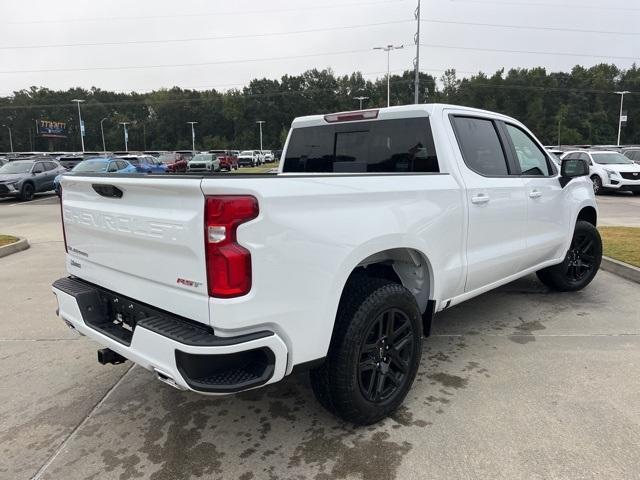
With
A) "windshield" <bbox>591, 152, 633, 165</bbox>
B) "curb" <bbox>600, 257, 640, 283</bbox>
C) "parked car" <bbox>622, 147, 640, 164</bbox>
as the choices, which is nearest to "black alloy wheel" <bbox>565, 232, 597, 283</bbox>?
"curb" <bbox>600, 257, 640, 283</bbox>

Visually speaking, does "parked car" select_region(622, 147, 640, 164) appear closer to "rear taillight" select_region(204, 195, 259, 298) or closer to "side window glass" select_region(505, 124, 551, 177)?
"side window glass" select_region(505, 124, 551, 177)

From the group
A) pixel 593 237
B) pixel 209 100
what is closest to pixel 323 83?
pixel 209 100

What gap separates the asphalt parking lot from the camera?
2.67m

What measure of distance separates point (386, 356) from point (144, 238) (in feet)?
5.21

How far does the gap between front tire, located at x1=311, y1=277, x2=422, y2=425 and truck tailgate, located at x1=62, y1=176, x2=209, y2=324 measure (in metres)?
0.85

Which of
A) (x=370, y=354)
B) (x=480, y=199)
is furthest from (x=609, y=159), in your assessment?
(x=370, y=354)

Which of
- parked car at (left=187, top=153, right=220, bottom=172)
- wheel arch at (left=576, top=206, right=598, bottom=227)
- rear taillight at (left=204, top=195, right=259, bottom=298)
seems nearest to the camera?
rear taillight at (left=204, top=195, right=259, bottom=298)

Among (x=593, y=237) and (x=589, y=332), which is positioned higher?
(x=593, y=237)

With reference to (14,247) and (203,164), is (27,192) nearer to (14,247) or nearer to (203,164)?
(14,247)

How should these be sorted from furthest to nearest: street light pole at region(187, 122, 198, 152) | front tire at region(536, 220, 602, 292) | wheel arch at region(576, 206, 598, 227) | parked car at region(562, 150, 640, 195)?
1. street light pole at region(187, 122, 198, 152)
2. parked car at region(562, 150, 640, 195)
3. wheel arch at region(576, 206, 598, 227)
4. front tire at region(536, 220, 602, 292)

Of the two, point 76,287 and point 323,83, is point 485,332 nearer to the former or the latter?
Answer: point 76,287

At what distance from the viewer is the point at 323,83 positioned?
346 ft

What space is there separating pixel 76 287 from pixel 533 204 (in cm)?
374

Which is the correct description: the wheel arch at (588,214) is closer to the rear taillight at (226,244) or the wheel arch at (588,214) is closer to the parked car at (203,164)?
the rear taillight at (226,244)
